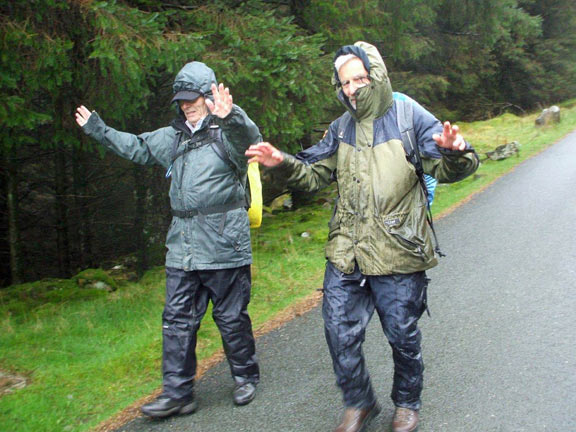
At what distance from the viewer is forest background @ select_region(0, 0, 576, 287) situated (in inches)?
242

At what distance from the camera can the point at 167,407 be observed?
397 cm

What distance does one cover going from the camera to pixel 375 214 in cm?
342

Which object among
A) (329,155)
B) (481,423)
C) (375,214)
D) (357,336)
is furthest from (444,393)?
(329,155)

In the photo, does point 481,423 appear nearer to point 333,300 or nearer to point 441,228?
point 333,300

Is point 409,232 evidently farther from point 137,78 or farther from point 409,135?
point 137,78

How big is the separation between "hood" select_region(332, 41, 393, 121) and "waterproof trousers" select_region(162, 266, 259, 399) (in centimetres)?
142

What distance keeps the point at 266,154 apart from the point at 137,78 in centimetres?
349

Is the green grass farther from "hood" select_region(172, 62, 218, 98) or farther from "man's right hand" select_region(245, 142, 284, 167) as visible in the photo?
"hood" select_region(172, 62, 218, 98)

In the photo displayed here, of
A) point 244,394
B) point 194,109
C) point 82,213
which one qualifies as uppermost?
point 194,109

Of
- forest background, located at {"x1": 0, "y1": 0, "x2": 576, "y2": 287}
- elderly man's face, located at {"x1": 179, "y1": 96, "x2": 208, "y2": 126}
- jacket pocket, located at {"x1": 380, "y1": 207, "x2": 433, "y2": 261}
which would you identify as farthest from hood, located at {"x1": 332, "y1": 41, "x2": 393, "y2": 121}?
forest background, located at {"x1": 0, "y1": 0, "x2": 576, "y2": 287}

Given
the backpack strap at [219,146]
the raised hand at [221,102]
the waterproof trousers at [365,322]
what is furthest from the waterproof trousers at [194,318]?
the raised hand at [221,102]

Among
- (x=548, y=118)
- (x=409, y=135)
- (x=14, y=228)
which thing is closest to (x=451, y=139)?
(x=409, y=135)

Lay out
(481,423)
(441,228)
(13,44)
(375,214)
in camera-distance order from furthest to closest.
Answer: (441,228) → (13,44) → (481,423) → (375,214)

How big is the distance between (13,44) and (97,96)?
1.20 m
